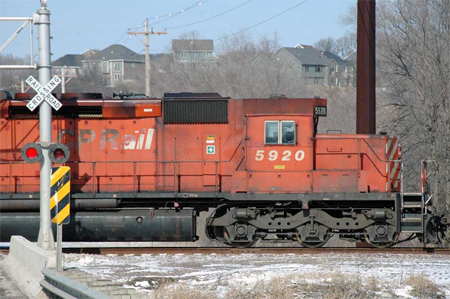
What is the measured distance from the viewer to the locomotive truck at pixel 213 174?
15.7m

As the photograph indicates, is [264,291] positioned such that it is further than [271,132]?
No

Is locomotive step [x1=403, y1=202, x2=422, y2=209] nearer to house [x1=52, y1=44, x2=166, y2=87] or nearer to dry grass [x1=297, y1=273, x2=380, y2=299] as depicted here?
dry grass [x1=297, y1=273, x2=380, y2=299]

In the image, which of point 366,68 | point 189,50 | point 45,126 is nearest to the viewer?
point 45,126

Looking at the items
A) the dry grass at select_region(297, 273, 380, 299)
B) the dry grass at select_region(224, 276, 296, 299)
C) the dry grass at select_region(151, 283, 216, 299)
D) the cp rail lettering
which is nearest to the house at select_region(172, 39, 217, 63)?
the cp rail lettering

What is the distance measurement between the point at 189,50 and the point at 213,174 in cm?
7602

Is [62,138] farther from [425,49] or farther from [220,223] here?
[425,49]

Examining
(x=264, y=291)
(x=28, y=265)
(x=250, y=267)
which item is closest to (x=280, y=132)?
(x=250, y=267)

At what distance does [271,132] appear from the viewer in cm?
1571

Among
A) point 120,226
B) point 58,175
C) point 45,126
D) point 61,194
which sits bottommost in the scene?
point 120,226

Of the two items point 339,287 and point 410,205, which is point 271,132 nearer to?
point 410,205

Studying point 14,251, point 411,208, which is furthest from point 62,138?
point 411,208

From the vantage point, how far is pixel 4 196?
16.1 m

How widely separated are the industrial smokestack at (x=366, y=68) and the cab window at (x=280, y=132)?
4956 millimetres

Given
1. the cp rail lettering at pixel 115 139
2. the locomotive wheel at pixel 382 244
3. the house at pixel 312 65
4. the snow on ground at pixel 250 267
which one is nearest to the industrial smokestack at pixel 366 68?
the locomotive wheel at pixel 382 244
